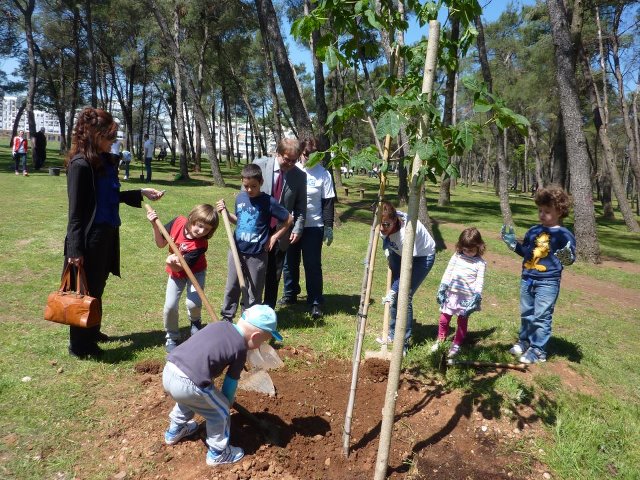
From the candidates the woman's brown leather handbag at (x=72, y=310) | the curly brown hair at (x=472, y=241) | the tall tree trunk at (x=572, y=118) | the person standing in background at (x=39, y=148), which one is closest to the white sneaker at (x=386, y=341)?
the curly brown hair at (x=472, y=241)

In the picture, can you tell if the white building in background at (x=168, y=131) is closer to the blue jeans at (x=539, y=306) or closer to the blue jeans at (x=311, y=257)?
the blue jeans at (x=311, y=257)

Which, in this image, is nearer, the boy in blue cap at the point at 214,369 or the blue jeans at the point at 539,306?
the boy in blue cap at the point at 214,369

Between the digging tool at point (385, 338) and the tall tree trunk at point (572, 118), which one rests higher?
the tall tree trunk at point (572, 118)

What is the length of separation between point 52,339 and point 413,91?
405cm

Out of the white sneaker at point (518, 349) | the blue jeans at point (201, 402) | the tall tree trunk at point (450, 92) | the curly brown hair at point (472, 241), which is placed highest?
the tall tree trunk at point (450, 92)

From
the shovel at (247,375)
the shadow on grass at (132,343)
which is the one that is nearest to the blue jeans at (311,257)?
the shadow on grass at (132,343)

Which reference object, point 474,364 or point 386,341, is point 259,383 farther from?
point 474,364

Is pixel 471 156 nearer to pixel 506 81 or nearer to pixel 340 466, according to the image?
pixel 506 81

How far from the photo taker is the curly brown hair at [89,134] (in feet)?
12.4

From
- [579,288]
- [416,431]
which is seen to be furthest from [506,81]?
[416,431]

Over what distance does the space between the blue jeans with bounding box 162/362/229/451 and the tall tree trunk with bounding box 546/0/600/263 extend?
9.64 m

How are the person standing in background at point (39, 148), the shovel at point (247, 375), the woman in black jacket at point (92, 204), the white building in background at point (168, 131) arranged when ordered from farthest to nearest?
the white building in background at point (168, 131)
the person standing in background at point (39, 148)
the woman in black jacket at point (92, 204)
the shovel at point (247, 375)

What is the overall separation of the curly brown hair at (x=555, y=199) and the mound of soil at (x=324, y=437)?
1.82m

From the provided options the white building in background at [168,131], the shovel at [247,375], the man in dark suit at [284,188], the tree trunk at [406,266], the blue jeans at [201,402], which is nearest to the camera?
the tree trunk at [406,266]
